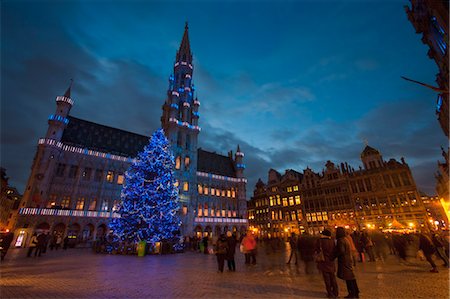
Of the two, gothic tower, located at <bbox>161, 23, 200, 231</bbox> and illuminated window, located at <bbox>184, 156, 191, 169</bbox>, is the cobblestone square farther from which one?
illuminated window, located at <bbox>184, 156, 191, 169</bbox>

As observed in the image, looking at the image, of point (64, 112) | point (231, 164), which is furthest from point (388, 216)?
point (64, 112)

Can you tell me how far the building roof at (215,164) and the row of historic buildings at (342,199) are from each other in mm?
13547

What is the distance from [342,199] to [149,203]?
147 ft

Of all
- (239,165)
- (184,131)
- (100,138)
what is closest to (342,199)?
(239,165)

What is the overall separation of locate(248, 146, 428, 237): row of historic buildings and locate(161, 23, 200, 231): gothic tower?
890 inches

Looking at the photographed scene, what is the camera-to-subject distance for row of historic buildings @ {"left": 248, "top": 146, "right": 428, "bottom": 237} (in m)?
40.9

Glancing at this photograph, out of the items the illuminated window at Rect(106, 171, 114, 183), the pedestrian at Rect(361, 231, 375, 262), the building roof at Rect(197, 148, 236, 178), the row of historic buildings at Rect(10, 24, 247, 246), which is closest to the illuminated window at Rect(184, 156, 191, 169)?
the row of historic buildings at Rect(10, 24, 247, 246)

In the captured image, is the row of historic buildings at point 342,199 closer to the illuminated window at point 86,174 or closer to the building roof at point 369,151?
the building roof at point 369,151

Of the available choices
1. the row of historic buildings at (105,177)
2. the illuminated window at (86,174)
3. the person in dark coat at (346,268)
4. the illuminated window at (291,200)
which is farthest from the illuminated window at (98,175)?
the illuminated window at (291,200)

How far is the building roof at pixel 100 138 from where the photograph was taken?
36031 mm

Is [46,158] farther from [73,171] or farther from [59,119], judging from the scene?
[59,119]

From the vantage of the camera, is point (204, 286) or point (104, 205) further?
point (104, 205)

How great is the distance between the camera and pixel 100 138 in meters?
39.2

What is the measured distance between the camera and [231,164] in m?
55.6
